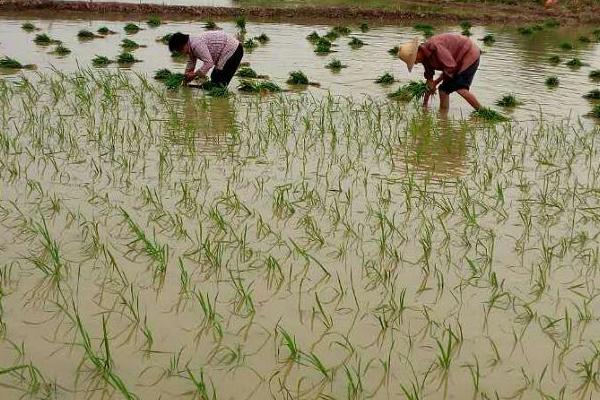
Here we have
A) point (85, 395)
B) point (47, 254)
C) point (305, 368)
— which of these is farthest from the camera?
point (47, 254)

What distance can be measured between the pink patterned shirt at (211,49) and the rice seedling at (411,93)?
194cm

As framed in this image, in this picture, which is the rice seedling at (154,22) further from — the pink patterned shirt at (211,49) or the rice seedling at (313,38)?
the pink patterned shirt at (211,49)

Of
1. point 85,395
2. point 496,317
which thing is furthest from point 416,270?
point 85,395

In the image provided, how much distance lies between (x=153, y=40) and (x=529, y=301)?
10485 millimetres

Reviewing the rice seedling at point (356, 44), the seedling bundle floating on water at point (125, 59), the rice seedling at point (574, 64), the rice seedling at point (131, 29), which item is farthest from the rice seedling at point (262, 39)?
the rice seedling at point (574, 64)

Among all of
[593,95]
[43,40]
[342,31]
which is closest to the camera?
[593,95]

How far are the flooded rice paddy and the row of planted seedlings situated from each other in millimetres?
12

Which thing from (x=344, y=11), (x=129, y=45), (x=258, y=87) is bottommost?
(x=258, y=87)

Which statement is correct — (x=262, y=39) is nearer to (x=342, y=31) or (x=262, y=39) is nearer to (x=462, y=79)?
(x=342, y=31)

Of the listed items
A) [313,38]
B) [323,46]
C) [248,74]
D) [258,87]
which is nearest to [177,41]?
[258,87]

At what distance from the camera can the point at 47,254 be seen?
293 centimetres

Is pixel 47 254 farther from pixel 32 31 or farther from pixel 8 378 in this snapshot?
pixel 32 31

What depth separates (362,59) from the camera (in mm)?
10383

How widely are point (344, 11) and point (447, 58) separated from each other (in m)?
12.0
